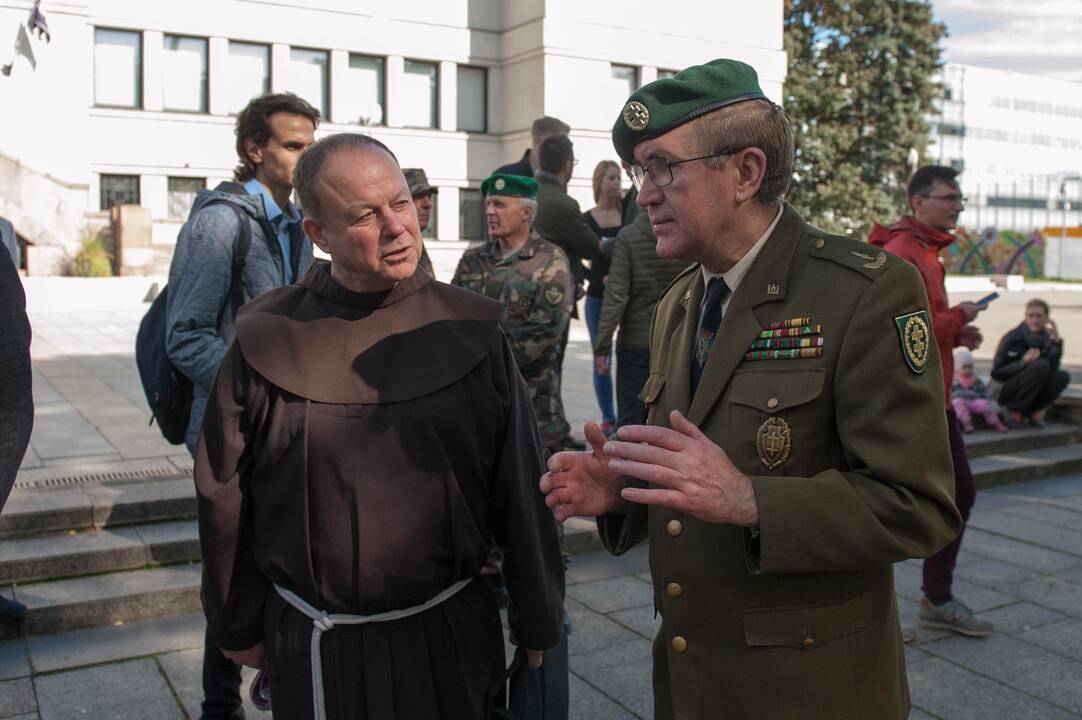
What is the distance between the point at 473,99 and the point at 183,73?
9.76 m

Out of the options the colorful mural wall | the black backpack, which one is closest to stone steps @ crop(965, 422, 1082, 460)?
the black backpack

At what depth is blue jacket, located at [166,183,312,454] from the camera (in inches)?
142

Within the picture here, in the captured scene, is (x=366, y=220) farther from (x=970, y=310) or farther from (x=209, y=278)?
(x=970, y=310)

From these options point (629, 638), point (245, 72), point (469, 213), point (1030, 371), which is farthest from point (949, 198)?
point (469, 213)

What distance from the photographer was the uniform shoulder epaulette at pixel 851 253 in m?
1.91

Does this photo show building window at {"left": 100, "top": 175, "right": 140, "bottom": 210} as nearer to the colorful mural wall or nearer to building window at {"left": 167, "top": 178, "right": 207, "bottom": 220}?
building window at {"left": 167, "top": 178, "right": 207, "bottom": 220}

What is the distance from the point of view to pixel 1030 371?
9.95 m

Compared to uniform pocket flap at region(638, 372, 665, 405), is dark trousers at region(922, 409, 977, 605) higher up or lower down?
lower down

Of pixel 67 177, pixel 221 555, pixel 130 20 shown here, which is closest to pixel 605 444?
pixel 221 555

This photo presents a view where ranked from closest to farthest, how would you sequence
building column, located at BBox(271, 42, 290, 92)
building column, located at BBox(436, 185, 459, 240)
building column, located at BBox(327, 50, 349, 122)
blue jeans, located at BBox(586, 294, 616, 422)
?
1. blue jeans, located at BBox(586, 294, 616, 422)
2. building column, located at BBox(271, 42, 290, 92)
3. building column, located at BBox(327, 50, 349, 122)
4. building column, located at BBox(436, 185, 459, 240)

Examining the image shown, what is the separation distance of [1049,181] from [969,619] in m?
84.3

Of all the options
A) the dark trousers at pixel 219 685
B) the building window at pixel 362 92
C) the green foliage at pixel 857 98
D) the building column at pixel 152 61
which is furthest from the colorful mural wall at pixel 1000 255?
the dark trousers at pixel 219 685

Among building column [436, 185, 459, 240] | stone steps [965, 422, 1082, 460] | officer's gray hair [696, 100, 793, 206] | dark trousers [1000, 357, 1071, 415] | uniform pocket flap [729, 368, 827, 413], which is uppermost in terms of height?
building column [436, 185, 459, 240]

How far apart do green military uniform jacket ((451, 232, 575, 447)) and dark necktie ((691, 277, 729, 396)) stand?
2938 mm
